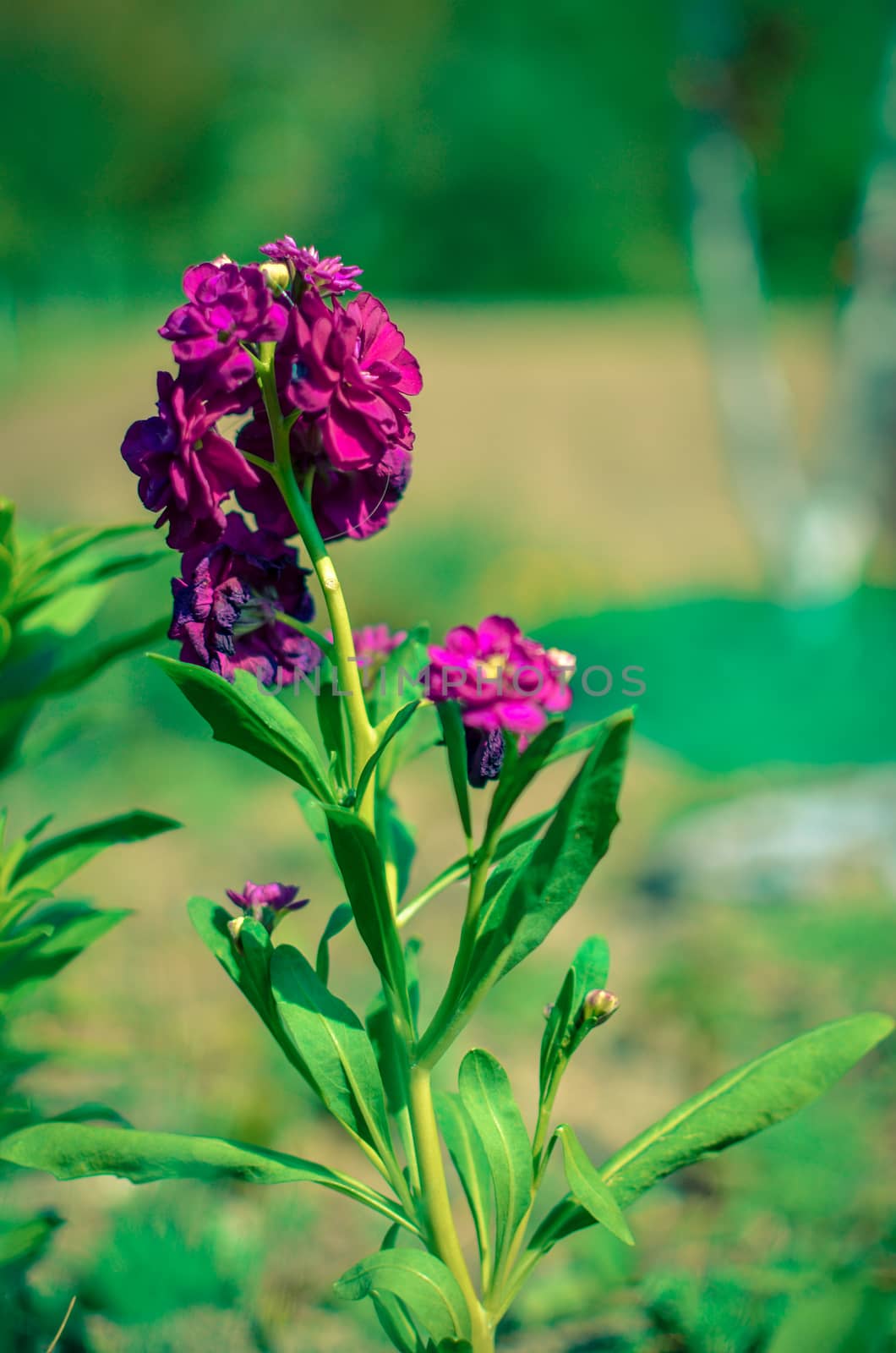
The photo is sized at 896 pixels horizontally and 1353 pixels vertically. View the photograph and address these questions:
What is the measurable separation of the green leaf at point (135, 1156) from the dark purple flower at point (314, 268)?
0.63 meters

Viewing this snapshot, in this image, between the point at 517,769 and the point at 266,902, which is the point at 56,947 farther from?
the point at 517,769

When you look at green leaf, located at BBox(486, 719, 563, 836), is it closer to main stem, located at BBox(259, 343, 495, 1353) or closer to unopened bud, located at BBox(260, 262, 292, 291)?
main stem, located at BBox(259, 343, 495, 1353)

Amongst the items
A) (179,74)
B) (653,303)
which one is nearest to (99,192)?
(179,74)

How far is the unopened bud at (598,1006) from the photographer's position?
900 mm

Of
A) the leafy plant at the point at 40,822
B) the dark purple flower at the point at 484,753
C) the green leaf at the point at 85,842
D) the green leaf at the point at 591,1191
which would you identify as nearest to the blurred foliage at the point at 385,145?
the leafy plant at the point at 40,822

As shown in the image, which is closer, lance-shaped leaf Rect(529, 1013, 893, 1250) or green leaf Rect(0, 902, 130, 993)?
lance-shaped leaf Rect(529, 1013, 893, 1250)

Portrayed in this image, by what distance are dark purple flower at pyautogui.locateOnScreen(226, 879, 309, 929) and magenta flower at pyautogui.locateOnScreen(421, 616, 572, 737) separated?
253 mm

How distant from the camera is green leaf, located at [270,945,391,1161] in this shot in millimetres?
867

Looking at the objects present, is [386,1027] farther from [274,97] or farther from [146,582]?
[274,97]

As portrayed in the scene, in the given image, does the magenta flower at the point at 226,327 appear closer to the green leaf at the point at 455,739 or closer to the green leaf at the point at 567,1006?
the green leaf at the point at 455,739

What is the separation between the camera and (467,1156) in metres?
1.05

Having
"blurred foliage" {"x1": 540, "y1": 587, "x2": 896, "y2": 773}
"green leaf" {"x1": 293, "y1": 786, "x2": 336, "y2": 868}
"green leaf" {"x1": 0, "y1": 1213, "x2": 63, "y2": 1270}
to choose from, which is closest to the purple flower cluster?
"green leaf" {"x1": 293, "y1": 786, "x2": 336, "y2": 868}

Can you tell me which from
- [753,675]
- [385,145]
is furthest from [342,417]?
[385,145]

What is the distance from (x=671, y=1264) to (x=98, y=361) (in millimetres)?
8930
